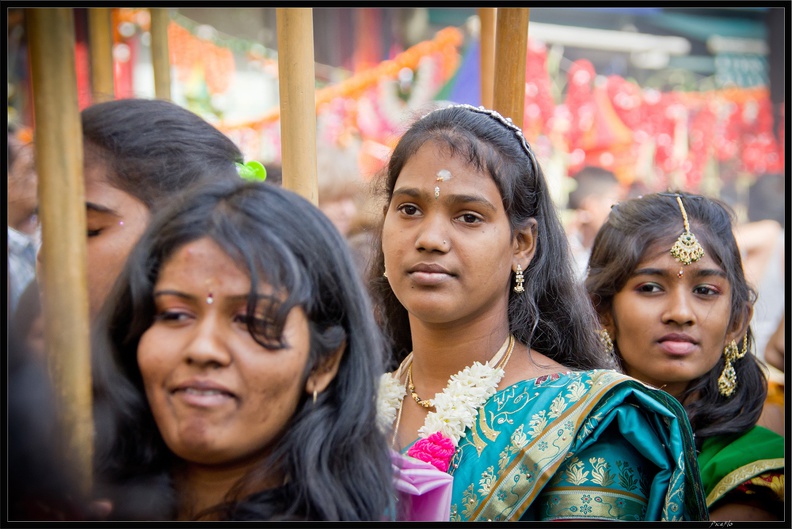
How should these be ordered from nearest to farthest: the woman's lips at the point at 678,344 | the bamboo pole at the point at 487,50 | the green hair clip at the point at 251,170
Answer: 1. the green hair clip at the point at 251,170
2. the woman's lips at the point at 678,344
3. the bamboo pole at the point at 487,50

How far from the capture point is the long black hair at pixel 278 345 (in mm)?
1500

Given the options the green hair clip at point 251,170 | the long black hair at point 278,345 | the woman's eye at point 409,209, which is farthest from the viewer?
the woman's eye at point 409,209

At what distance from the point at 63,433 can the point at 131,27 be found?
7.13 metres

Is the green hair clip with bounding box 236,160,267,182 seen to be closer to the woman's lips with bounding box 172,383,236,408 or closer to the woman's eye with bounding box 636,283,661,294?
the woman's lips with bounding box 172,383,236,408

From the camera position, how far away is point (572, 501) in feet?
6.84

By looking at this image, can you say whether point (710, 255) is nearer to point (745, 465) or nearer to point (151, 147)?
point (745, 465)

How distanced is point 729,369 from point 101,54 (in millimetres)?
2169

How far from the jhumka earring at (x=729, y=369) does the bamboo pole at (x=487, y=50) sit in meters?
1.15

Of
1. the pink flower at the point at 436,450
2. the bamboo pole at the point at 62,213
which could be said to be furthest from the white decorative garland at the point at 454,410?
the bamboo pole at the point at 62,213

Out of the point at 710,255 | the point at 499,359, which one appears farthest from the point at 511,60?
the point at 710,255

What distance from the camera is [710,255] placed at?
9.35ft

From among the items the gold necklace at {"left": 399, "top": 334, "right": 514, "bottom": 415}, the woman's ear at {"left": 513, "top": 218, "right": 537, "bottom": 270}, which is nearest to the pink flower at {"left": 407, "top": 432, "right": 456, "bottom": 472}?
the gold necklace at {"left": 399, "top": 334, "right": 514, "bottom": 415}

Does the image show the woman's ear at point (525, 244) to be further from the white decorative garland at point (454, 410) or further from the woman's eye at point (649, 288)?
the woman's eye at point (649, 288)

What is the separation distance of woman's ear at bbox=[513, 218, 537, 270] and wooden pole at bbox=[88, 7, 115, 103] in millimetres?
1129
